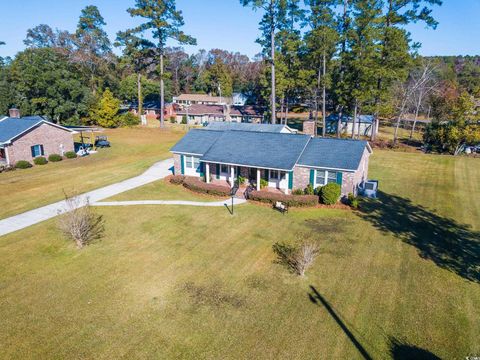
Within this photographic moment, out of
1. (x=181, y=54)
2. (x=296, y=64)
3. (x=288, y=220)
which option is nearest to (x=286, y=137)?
(x=288, y=220)

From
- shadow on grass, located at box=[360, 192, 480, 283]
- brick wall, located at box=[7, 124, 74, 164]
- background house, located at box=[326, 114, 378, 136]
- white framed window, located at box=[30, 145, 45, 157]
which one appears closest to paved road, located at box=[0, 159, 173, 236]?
brick wall, located at box=[7, 124, 74, 164]

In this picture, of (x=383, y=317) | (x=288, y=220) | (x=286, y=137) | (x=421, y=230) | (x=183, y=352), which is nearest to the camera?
(x=183, y=352)

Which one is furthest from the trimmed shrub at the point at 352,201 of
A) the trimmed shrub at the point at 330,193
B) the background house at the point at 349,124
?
the background house at the point at 349,124

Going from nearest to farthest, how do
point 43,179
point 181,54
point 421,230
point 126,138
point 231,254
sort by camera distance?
1. point 231,254
2. point 421,230
3. point 43,179
4. point 126,138
5. point 181,54

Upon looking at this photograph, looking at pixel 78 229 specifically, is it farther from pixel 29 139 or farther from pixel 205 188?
pixel 29 139

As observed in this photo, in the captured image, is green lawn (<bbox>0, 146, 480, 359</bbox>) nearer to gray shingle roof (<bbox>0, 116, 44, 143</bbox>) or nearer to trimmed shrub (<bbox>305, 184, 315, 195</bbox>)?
trimmed shrub (<bbox>305, 184, 315, 195</bbox>)

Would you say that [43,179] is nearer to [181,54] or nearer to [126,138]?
[126,138]

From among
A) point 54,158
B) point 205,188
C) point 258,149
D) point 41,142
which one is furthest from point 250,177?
point 41,142
